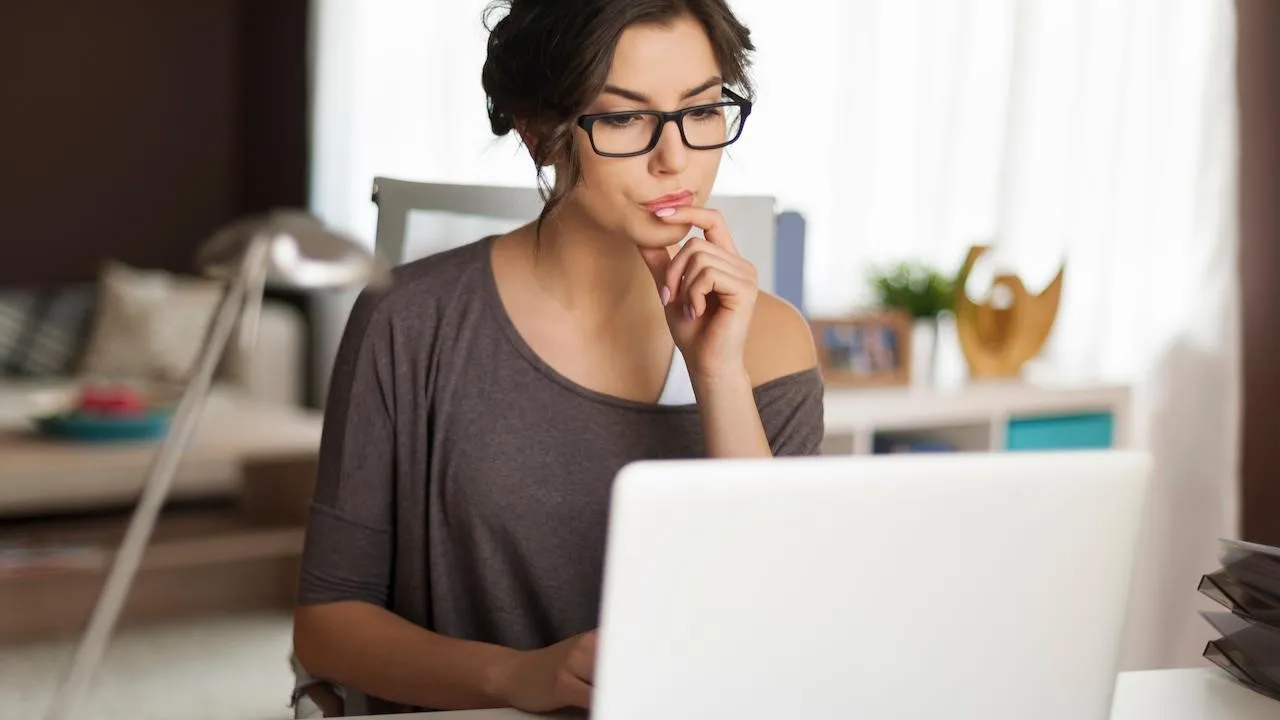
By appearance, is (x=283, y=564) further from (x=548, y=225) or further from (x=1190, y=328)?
Answer: (x=548, y=225)

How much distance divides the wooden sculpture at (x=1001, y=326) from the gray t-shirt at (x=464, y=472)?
1817 mm

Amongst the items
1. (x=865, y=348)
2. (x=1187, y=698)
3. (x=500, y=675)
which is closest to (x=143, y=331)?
(x=865, y=348)

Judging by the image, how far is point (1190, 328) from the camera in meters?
3.11

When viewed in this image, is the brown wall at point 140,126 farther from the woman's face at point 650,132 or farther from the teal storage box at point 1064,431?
the woman's face at point 650,132

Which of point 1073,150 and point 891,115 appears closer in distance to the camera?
point 1073,150

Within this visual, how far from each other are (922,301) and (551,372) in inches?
77.4

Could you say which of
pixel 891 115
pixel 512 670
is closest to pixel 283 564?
pixel 891 115

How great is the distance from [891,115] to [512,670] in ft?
9.16

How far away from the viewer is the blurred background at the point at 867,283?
304 cm

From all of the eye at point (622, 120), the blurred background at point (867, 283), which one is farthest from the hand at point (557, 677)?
the blurred background at point (867, 283)

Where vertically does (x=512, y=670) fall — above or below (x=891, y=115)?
below

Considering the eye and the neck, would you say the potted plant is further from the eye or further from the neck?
the eye

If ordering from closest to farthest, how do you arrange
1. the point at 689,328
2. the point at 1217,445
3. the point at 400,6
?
the point at 689,328 → the point at 1217,445 → the point at 400,6

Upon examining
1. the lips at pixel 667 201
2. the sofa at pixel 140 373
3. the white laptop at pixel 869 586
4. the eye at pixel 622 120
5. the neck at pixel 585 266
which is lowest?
the sofa at pixel 140 373
